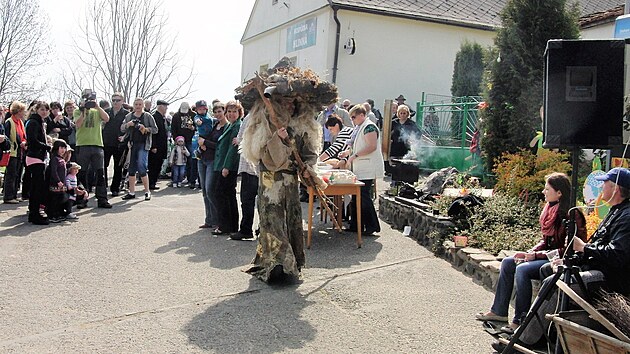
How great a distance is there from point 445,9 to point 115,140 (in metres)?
14.4

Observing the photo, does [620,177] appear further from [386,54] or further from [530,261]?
[386,54]

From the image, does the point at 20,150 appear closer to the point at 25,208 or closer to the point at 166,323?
the point at 25,208

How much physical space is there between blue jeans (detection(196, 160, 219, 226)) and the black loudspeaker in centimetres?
493

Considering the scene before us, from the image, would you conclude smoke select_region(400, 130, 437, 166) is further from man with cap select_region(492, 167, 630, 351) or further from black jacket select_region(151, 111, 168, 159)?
man with cap select_region(492, 167, 630, 351)

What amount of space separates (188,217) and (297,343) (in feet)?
19.7

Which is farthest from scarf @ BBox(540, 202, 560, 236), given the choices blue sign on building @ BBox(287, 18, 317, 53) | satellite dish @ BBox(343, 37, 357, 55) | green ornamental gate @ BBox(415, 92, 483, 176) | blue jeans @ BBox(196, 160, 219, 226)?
blue sign on building @ BBox(287, 18, 317, 53)

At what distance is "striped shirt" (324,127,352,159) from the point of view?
31.4 ft

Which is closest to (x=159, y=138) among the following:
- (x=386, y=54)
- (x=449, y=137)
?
(x=449, y=137)

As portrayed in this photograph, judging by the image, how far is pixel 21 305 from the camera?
5.55m

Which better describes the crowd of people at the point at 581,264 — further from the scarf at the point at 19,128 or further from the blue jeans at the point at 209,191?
the scarf at the point at 19,128

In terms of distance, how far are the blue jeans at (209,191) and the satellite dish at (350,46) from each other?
12.2 m

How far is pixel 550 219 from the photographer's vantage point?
518 centimetres

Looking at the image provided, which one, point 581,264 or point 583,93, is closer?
point 581,264

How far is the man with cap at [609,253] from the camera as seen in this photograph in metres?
4.18
